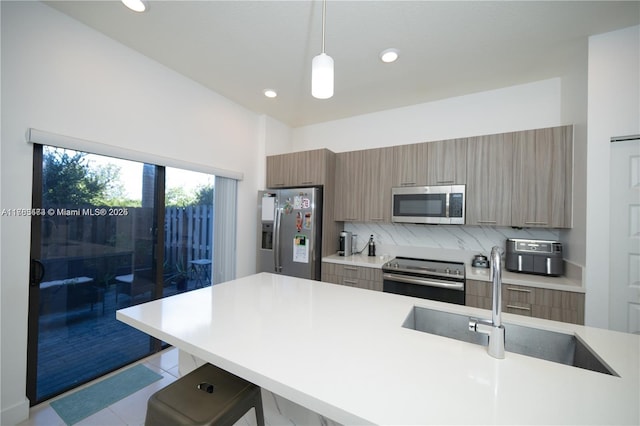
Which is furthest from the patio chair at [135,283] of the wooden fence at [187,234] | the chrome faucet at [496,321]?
the chrome faucet at [496,321]

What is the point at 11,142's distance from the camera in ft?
5.32

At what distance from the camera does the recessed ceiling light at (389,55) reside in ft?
6.98

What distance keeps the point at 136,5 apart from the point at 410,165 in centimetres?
270

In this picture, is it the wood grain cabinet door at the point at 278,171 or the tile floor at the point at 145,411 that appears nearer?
the tile floor at the point at 145,411

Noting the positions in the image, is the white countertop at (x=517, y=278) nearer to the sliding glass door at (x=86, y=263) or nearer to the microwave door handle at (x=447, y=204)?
the microwave door handle at (x=447, y=204)

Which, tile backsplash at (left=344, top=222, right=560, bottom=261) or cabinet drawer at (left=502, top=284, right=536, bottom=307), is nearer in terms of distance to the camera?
cabinet drawer at (left=502, top=284, right=536, bottom=307)

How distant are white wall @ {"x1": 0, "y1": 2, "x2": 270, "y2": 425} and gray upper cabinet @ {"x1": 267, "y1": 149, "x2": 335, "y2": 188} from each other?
3.42 feet

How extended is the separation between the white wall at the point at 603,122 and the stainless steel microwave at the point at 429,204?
0.92 m

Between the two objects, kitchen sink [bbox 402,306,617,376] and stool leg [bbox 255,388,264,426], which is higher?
kitchen sink [bbox 402,306,617,376]

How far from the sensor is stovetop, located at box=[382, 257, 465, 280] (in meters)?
2.43

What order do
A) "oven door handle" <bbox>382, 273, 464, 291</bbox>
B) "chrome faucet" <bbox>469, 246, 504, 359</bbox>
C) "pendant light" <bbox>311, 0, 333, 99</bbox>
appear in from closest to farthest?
"chrome faucet" <bbox>469, 246, 504, 359</bbox>
"pendant light" <bbox>311, 0, 333, 99</bbox>
"oven door handle" <bbox>382, 273, 464, 291</bbox>

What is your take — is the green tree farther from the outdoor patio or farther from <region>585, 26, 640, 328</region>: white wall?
<region>585, 26, 640, 328</region>: white wall

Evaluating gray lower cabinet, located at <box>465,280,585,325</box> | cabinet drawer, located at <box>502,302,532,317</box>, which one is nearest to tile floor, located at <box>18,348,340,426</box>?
gray lower cabinet, located at <box>465,280,585,325</box>

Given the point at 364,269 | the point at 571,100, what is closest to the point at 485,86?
the point at 571,100
